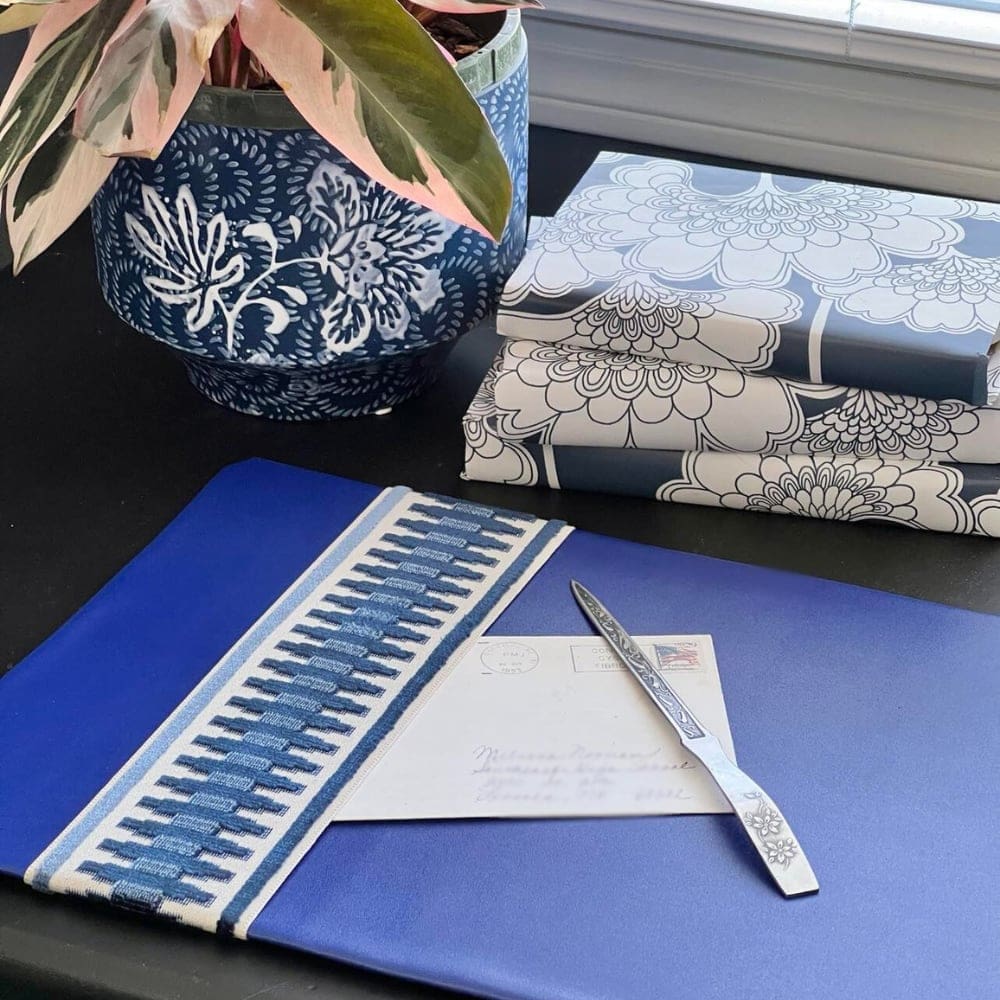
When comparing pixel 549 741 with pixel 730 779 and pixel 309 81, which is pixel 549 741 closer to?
pixel 730 779

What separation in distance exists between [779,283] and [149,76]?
0.32 m

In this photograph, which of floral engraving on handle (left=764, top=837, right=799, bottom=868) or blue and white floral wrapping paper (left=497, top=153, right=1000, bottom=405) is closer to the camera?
floral engraving on handle (left=764, top=837, right=799, bottom=868)

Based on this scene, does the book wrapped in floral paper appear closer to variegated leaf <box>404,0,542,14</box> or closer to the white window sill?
variegated leaf <box>404,0,542,14</box>

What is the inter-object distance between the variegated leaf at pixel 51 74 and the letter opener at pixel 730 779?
0.33 meters

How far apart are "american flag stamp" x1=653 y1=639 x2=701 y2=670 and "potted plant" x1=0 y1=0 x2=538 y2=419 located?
7.9 inches

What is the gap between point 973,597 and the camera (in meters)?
0.69

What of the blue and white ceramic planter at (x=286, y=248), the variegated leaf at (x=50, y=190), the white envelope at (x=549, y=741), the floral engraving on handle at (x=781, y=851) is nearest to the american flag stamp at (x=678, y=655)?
the white envelope at (x=549, y=741)

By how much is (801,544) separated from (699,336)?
0.12 m

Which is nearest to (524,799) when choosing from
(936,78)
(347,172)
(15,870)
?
(15,870)

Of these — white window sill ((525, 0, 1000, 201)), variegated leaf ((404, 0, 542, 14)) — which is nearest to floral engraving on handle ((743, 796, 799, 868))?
variegated leaf ((404, 0, 542, 14))

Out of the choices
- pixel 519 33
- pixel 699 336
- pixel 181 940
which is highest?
pixel 519 33

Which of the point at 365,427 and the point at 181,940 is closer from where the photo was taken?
the point at 181,940

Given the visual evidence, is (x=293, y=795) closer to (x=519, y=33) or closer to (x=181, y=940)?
(x=181, y=940)

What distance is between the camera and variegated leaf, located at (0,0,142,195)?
24.0 inches
